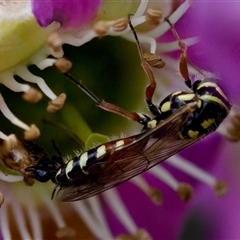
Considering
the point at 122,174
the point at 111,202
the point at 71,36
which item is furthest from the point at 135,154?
the point at 111,202

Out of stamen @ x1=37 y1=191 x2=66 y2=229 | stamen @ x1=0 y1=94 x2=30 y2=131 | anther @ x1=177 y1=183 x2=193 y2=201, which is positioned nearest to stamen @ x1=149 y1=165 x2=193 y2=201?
anther @ x1=177 y1=183 x2=193 y2=201

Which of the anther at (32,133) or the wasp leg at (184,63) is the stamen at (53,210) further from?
the wasp leg at (184,63)

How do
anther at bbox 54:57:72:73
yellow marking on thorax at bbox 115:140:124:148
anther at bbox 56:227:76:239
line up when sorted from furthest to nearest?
anther at bbox 56:227:76:239 → anther at bbox 54:57:72:73 → yellow marking on thorax at bbox 115:140:124:148

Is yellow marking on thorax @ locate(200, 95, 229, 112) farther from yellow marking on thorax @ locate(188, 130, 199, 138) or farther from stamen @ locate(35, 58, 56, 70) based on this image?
stamen @ locate(35, 58, 56, 70)

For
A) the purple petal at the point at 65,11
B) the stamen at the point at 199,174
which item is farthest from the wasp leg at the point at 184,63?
the stamen at the point at 199,174

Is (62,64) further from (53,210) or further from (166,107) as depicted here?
(53,210)

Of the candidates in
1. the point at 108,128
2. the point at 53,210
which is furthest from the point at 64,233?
the point at 108,128

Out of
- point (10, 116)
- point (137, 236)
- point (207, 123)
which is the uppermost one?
point (10, 116)
